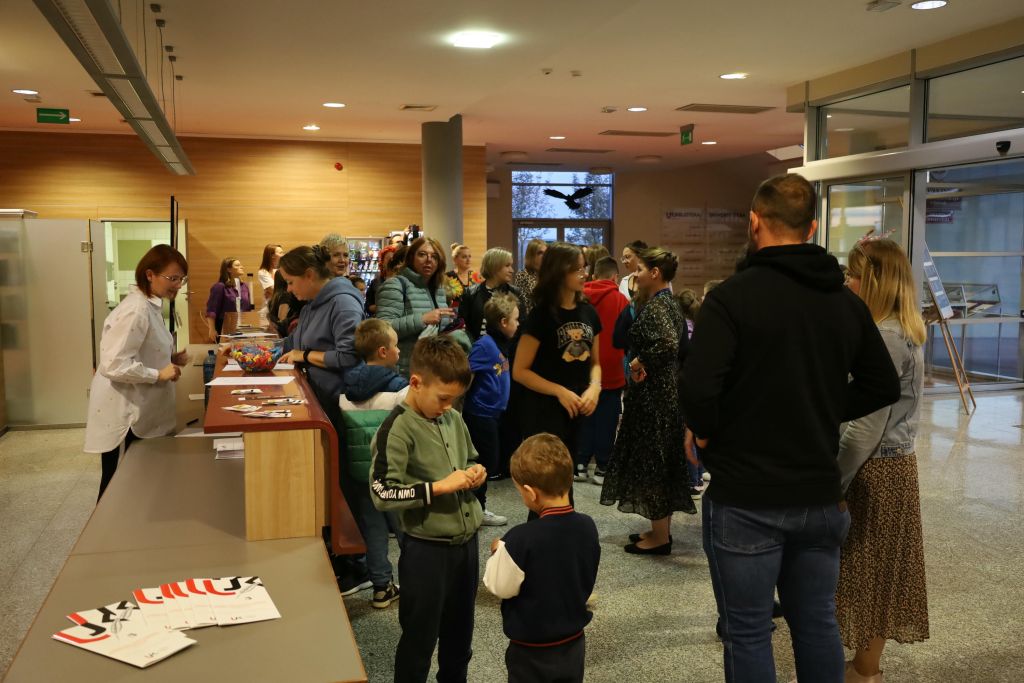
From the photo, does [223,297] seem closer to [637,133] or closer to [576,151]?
[637,133]

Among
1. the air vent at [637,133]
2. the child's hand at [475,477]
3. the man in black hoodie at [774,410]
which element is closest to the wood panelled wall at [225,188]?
the air vent at [637,133]

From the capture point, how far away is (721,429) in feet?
6.92

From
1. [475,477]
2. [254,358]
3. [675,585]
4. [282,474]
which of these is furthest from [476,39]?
[475,477]

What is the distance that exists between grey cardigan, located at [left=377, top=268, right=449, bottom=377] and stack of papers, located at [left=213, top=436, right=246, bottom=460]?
1113 millimetres

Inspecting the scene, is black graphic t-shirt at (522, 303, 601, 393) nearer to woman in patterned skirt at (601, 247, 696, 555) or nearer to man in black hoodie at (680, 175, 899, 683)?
woman in patterned skirt at (601, 247, 696, 555)

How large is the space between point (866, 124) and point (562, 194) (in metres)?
9.69

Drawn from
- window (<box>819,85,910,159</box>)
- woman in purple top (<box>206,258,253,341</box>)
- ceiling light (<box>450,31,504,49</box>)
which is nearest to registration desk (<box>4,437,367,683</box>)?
ceiling light (<box>450,31,504,49</box>)

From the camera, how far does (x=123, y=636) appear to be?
6.15 feet

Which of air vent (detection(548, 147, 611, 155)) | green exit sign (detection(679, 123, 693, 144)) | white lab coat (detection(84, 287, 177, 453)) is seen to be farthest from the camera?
air vent (detection(548, 147, 611, 155))

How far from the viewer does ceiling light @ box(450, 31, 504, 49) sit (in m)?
6.13

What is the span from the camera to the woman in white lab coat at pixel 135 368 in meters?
4.02

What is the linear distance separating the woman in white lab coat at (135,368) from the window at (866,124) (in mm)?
6878

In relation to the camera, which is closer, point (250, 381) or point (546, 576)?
point (546, 576)

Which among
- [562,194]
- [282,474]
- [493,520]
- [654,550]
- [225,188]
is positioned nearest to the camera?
[282,474]
